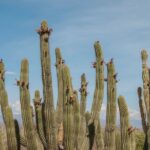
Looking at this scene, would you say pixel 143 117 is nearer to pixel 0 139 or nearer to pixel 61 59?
pixel 61 59

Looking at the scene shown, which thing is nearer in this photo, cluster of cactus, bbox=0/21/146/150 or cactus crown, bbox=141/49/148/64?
cluster of cactus, bbox=0/21/146/150

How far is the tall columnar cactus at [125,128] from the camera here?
860 cm

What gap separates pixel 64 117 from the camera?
861 centimetres

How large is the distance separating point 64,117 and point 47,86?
3.06 feet

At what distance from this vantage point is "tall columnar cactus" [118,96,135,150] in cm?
860

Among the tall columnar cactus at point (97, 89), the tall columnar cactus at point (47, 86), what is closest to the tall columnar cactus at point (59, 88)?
the tall columnar cactus at point (47, 86)

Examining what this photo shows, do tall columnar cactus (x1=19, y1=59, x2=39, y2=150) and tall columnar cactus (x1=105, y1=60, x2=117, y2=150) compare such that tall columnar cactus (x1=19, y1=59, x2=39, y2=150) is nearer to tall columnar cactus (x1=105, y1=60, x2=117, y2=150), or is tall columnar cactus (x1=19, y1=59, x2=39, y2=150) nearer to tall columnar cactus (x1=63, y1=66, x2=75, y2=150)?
tall columnar cactus (x1=63, y1=66, x2=75, y2=150)

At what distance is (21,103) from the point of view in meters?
9.48

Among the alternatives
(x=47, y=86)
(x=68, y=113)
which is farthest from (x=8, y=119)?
(x=68, y=113)

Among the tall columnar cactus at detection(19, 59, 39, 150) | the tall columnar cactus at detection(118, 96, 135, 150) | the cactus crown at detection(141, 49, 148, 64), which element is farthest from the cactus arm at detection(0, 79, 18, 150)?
the cactus crown at detection(141, 49, 148, 64)

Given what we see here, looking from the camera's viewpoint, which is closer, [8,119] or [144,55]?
[8,119]

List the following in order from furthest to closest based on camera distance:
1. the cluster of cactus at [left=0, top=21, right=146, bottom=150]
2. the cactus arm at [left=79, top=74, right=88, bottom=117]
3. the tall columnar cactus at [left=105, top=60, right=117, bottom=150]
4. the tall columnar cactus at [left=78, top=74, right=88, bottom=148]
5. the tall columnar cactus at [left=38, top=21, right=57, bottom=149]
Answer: the cactus arm at [left=79, top=74, right=88, bottom=117] → the tall columnar cactus at [left=78, top=74, right=88, bottom=148] → the tall columnar cactus at [left=105, top=60, right=117, bottom=150] → the tall columnar cactus at [left=38, top=21, right=57, bottom=149] → the cluster of cactus at [left=0, top=21, right=146, bottom=150]

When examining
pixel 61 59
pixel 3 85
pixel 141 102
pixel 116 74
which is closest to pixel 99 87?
pixel 116 74

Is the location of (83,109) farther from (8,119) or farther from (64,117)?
(64,117)
